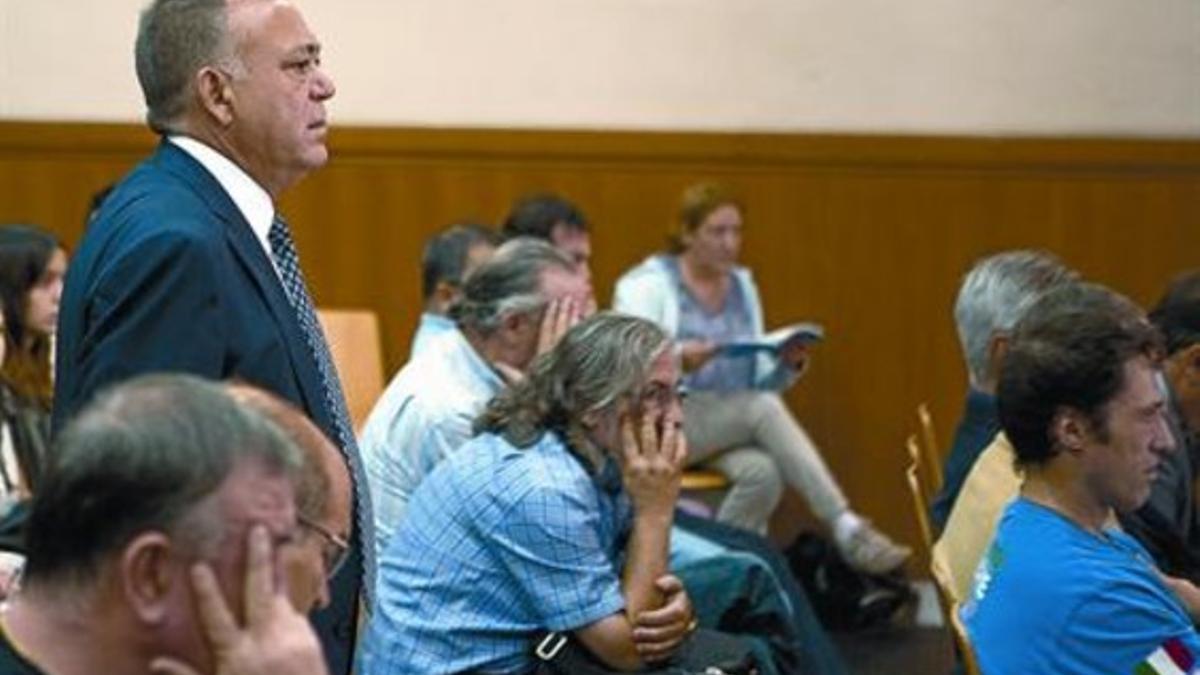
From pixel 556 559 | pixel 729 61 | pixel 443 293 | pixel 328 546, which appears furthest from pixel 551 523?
pixel 729 61

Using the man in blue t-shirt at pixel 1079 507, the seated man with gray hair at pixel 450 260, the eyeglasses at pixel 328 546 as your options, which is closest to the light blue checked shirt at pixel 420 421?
the seated man with gray hair at pixel 450 260

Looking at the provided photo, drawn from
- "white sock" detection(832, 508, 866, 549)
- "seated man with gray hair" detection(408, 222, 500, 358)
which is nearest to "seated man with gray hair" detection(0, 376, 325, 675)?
"seated man with gray hair" detection(408, 222, 500, 358)

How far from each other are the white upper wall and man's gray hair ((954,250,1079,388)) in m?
2.90

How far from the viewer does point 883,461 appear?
24.0ft

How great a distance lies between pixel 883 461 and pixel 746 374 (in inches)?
25.7

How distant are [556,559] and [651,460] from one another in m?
0.23

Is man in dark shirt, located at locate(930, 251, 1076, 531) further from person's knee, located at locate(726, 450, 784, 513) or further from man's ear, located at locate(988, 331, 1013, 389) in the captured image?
person's knee, located at locate(726, 450, 784, 513)

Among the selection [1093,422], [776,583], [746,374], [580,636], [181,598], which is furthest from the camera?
[746,374]

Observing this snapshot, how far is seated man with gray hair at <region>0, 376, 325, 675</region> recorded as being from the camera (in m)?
1.62

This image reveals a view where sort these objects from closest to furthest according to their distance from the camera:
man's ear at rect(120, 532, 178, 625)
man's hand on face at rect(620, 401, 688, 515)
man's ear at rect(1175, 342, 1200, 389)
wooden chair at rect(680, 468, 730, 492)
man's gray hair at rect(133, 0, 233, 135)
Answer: man's ear at rect(120, 532, 178, 625), man's gray hair at rect(133, 0, 233, 135), man's hand on face at rect(620, 401, 688, 515), man's ear at rect(1175, 342, 1200, 389), wooden chair at rect(680, 468, 730, 492)

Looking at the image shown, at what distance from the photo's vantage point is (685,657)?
366cm

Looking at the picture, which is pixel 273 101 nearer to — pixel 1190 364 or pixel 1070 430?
pixel 1070 430

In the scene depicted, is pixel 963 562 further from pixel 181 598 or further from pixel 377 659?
pixel 181 598

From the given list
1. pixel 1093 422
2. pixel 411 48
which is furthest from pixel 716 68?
pixel 1093 422
